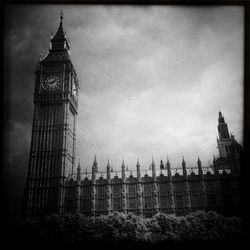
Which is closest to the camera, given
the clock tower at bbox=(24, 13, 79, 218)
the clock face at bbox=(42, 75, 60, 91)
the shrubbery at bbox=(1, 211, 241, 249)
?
the shrubbery at bbox=(1, 211, 241, 249)

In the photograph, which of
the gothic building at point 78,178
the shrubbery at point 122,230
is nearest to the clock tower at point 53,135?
the gothic building at point 78,178

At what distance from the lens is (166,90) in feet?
61.0

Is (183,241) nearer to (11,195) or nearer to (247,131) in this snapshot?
(247,131)

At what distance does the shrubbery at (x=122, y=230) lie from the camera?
16.0 metres

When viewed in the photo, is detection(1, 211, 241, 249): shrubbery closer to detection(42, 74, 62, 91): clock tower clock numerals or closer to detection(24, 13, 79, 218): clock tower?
detection(24, 13, 79, 218): clock tower

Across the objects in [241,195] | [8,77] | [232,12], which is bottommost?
[241,195]

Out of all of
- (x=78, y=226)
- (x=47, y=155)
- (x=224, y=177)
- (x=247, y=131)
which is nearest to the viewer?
(x=247, y=131)

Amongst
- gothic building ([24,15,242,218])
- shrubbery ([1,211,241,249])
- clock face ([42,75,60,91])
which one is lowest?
shrubbery ([1,211,241,249])

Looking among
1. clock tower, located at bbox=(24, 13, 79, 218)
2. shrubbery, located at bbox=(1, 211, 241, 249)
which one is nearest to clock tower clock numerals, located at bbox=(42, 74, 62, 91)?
clock tower, located at bbox=(24, 13, 79, 218)

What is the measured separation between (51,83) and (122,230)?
20.4 meters

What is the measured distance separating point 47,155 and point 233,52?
24281mm

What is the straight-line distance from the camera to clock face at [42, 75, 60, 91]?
33919mm

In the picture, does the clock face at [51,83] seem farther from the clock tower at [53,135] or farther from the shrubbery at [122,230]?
the shrubbery at [122,230]

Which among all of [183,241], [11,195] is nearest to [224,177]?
[183,241]
